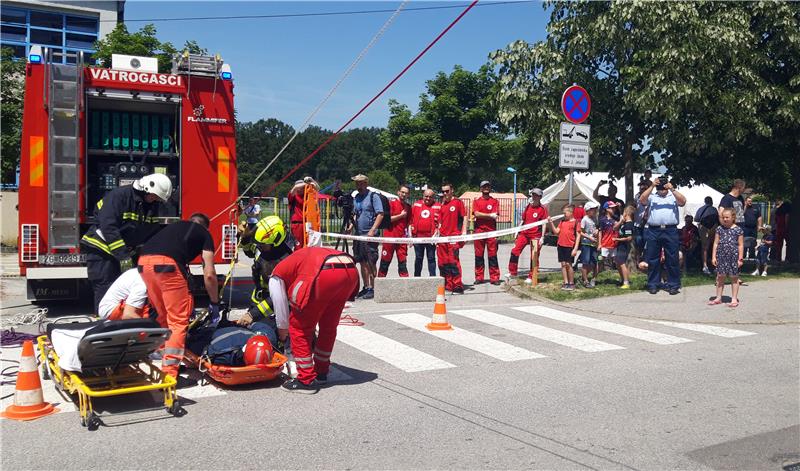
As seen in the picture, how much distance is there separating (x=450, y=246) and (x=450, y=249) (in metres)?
0.07

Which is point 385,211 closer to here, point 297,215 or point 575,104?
point 297,215

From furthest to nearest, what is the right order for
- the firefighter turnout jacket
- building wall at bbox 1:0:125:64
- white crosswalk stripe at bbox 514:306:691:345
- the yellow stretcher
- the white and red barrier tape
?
building wall at bbox 1:0:125:64, the white and red barrier tape, white crosswalk stripe at bbox 514:306:691:345, the firefighter turnout jacket, the yellow stretcher

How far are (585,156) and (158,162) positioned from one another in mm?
7514

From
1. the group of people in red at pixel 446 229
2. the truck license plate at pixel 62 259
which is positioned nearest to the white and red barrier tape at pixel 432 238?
the group of people in red at pixel 446 229

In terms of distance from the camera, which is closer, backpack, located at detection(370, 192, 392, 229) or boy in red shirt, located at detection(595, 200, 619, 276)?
backpack, located at detection(370, 192, 392, 229)

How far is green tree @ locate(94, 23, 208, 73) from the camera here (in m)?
21.3

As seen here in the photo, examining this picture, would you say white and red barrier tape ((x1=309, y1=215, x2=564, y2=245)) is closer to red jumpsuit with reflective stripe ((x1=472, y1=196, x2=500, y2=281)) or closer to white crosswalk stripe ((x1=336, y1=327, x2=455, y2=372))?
red jumpsuit with reflective stripe ((x1=472, y1=196, x2=500, y2=281))

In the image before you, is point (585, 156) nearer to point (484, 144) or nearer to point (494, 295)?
point (494, 295)

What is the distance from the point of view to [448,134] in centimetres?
4250

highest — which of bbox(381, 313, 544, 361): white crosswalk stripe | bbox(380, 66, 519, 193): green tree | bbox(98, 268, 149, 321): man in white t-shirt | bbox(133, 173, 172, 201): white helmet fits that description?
bbox(380, 66, 519, 193): green tree

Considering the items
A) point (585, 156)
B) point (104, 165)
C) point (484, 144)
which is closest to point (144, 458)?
point (104, 165)

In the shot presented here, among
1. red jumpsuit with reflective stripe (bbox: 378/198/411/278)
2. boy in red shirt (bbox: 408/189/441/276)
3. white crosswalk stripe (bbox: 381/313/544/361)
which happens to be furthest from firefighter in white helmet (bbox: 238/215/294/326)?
boy in red shirt (bbox: 408/189/441/276)

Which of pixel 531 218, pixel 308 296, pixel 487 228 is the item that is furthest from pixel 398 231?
pixel 308 296

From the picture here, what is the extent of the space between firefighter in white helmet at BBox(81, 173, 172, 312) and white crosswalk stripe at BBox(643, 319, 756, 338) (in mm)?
7376
